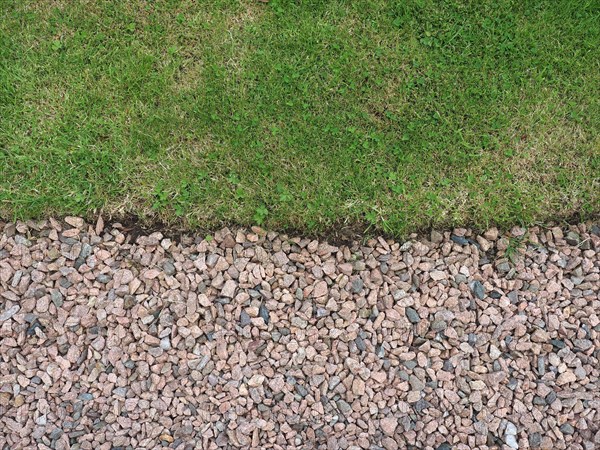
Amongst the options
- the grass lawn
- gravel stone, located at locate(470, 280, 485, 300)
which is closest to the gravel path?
gravel stone, located at locate(470, 280, 485, 300)

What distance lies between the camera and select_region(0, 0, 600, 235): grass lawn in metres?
3.22

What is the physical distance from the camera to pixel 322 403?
2.90 meters

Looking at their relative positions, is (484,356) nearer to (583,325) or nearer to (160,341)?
(583,325)

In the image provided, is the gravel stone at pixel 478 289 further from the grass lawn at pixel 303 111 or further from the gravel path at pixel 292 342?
the grass lawn at pixel 303 111

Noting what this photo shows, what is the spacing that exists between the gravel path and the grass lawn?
0.23 metres

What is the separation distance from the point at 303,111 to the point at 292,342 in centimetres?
141

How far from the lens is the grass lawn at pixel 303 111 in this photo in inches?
127

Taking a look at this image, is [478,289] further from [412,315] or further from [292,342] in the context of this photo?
[292,342]

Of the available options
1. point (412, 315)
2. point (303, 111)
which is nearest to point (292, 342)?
point (412, 315)

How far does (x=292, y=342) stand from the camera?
2.97m

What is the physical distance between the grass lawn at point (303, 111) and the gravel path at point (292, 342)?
0.75 ft

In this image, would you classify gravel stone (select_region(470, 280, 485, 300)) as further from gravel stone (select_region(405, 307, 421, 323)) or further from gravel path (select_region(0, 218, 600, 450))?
gravel stone (select_region(405, 307, 421, 323))

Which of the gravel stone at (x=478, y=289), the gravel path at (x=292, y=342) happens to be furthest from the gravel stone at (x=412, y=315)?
the gravel stone at (x=478, y=289)

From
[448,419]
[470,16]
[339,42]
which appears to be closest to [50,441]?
[448,419]
